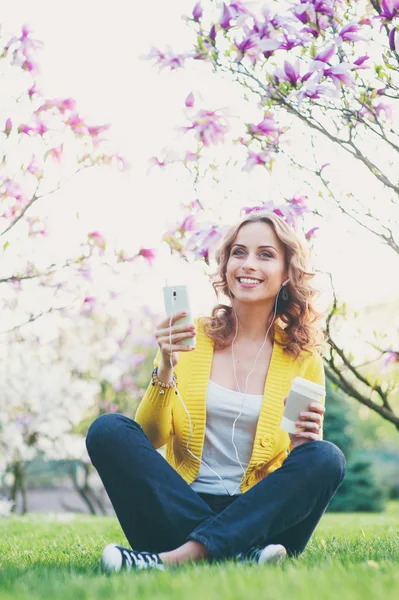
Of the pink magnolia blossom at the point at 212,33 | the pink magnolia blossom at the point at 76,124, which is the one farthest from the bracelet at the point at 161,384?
the pink magnolia blossom at the point at 76,124

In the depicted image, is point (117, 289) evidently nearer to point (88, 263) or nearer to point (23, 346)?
point (23, 346)

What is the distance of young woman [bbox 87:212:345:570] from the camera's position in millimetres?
2338

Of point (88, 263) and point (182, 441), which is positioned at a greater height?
point (88, 263)

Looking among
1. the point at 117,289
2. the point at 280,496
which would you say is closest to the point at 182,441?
the point at 280,496

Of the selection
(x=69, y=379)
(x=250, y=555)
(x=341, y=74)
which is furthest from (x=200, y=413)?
(x=69, y=379)

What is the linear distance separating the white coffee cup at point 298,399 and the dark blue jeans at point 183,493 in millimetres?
97

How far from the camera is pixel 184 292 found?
8.39ft

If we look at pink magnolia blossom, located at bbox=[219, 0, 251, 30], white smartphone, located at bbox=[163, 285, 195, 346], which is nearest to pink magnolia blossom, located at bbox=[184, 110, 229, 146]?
pink magnolia blossom, located at bbox=[219, 0, 251, 30]

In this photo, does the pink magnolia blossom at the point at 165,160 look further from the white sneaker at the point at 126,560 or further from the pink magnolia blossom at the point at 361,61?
the white sneaker at the point at 126,560

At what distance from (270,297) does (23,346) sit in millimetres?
6540

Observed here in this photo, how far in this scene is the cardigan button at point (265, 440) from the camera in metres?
2.66

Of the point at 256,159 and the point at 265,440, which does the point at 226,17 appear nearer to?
the point at 256,159

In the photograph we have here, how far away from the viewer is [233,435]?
2719 millimetres

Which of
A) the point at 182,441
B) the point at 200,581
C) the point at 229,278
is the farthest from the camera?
the point at 229,278
